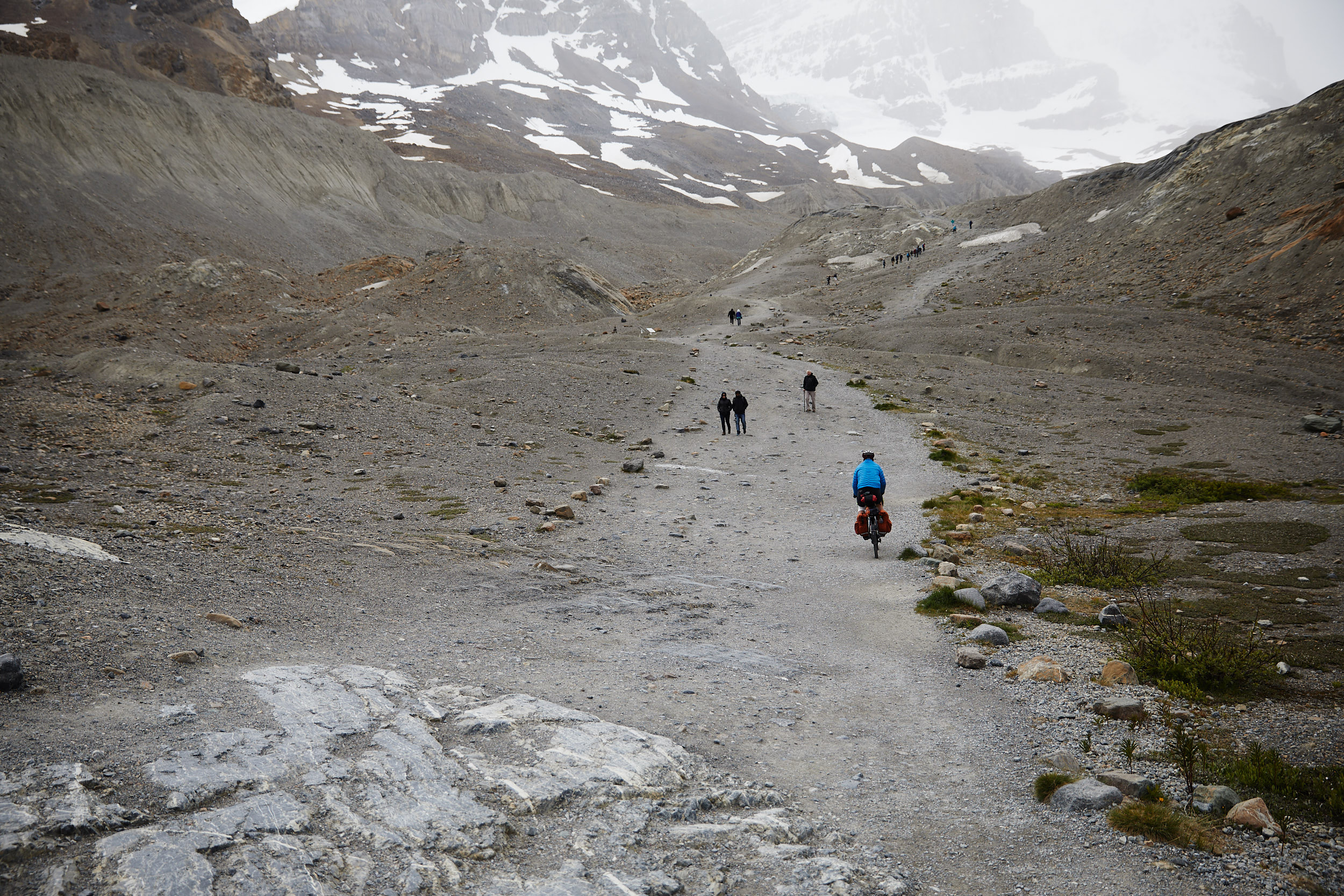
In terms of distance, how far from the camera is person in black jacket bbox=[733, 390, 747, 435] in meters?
26.5

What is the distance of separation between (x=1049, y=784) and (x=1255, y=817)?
1.23 meters

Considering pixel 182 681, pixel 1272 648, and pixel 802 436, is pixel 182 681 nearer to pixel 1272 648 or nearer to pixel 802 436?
pixel 1272 648

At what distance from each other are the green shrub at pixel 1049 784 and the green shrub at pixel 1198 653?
228 centimetres

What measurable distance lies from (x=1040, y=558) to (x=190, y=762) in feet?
39.3

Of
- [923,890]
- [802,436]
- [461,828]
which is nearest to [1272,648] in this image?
[923,890]

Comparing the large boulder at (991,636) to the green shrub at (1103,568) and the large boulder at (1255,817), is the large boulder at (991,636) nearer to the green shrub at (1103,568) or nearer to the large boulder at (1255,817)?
the green shrub at (1103,568)

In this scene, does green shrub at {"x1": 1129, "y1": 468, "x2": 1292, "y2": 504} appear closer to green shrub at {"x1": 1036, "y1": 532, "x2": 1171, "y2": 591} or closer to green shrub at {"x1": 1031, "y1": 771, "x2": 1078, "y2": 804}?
green shrub at {"x1": 1036, "y1": 532, "x2": 1171, "y2": 591}

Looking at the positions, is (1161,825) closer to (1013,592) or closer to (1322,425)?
(1013,592)

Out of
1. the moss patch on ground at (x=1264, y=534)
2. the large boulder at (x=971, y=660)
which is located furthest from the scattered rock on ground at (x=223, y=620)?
the moss patch on ground at (x=1264, y=534)

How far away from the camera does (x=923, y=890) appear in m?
4.47

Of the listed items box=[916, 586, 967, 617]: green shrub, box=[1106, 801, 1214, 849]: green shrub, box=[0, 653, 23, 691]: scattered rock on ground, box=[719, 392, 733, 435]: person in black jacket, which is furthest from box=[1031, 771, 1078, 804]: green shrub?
box=[719, 392, 733, 435]: person in black jacket

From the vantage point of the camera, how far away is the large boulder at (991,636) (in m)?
8.40

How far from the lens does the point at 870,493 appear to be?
13250mm

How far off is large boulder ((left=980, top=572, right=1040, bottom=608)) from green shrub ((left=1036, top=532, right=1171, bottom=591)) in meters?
1.08
